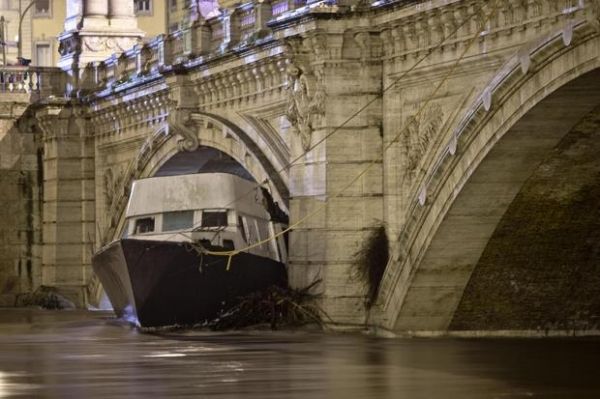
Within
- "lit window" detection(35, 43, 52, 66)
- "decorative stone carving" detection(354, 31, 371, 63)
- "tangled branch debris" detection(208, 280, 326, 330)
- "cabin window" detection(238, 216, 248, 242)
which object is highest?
"lit window" detection(35, 43, 52, 66)

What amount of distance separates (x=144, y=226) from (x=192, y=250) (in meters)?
3.11

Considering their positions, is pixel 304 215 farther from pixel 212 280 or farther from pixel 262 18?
pixel 262 18

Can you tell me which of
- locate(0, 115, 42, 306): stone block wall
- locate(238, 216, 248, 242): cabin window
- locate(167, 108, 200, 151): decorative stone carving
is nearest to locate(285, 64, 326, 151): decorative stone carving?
locate(238, 216, 248, 242): cabin window

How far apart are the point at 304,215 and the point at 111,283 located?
18.4 ft

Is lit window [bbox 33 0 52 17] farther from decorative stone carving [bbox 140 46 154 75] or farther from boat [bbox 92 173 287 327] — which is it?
boat [bbox 92 173 287 327]

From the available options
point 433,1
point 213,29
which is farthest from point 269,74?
point 433,1

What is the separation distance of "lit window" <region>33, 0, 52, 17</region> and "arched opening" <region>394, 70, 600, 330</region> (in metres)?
57.4

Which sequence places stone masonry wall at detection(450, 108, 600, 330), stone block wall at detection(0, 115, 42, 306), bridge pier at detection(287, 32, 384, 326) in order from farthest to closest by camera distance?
1. stone block wall at detection(0, 115, 42, 306)
2. bridge pier at detection(287, 32, 384, 326)
3. stone masonry wall at detection(450, 108, 600, 330)

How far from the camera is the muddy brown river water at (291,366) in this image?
71.1 ft

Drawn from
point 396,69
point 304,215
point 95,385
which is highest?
point 396,69

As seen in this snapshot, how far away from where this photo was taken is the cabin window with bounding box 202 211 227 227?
3522 centimetres

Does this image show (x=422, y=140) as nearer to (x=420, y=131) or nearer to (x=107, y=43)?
(x=420, y=131)

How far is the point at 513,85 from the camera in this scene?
26.9 meters

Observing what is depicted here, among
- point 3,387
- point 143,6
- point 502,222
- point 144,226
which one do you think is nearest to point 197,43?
point 144,226
